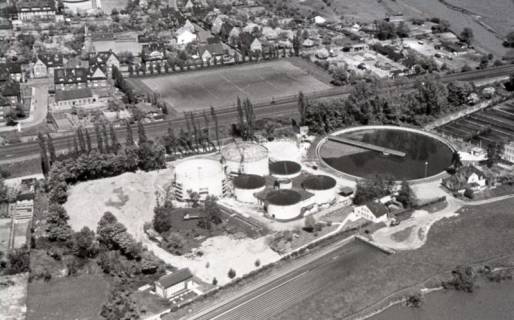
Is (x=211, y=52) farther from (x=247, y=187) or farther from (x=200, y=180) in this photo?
(x=247, y=187)

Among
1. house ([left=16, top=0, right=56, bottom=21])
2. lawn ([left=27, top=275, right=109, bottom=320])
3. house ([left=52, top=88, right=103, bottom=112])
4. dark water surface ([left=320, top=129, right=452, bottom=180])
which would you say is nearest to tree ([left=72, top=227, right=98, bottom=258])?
lawn ([left=27, top=275, right=109, bottom=320])

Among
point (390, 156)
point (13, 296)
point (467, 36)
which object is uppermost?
point (467, 36)

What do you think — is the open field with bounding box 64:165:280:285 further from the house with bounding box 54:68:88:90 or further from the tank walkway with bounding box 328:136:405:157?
the house with bounding box 54:68:88:90

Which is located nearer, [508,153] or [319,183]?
[319,183]

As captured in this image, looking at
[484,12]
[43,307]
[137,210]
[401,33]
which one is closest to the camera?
[43,307]

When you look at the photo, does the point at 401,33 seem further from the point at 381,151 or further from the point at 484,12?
the point at 381,151

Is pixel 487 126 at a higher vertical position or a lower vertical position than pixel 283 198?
lower

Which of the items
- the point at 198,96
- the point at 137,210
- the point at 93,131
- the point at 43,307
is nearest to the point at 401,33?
the point at 198,96

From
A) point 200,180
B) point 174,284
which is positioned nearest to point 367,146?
point 200,180
